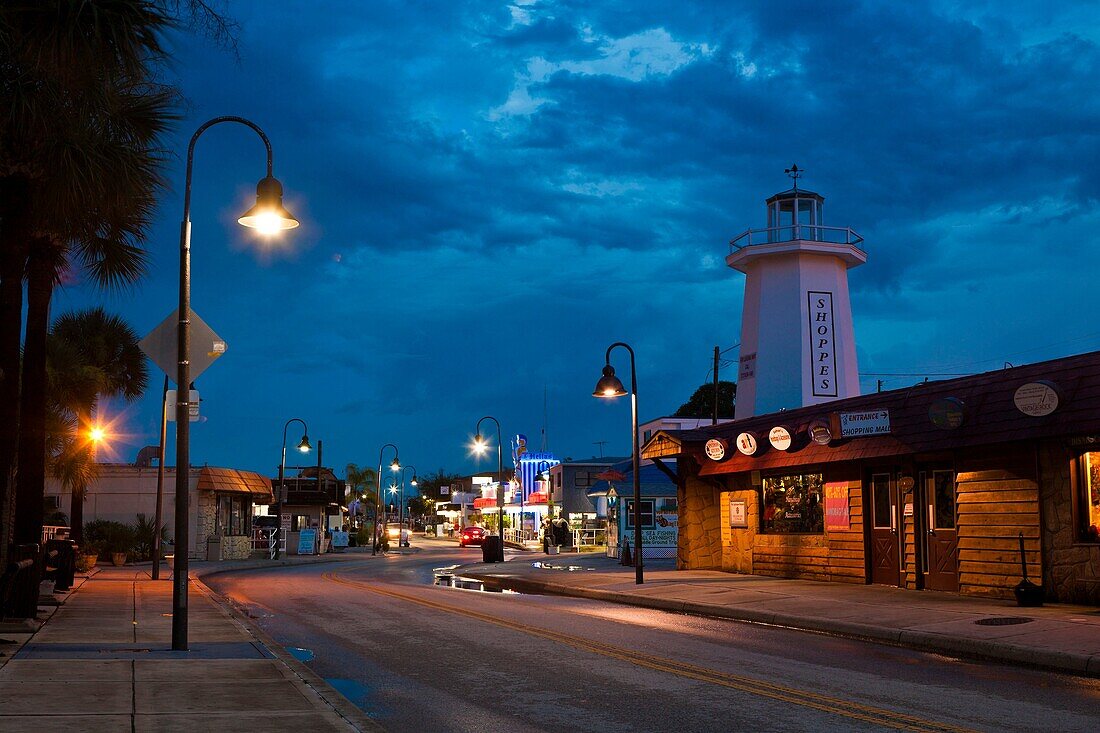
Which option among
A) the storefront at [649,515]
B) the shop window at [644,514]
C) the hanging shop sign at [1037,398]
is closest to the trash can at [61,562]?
the hanging shop sign at [1037,398]

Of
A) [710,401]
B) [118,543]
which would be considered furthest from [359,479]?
[118,543]

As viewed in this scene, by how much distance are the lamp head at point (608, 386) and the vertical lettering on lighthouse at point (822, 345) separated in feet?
48.0

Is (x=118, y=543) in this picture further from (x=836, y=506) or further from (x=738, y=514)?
(x=836, y=506)

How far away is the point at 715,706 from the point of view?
30.5 feet

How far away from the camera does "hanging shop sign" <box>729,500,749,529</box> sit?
29.2 metres

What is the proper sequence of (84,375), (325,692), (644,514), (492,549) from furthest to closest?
(644,514) → (492,549) → (84,375) → (325,692)

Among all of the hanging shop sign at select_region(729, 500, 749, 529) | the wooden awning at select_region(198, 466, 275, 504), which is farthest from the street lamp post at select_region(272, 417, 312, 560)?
the hanging shop sign at select_region(729, 500, 749, 529)

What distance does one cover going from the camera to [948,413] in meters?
Result: 19.9

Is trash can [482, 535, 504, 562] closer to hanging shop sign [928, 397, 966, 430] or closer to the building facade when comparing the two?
the building facade

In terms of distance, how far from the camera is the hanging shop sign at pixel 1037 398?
17.5 m

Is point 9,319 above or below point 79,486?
above

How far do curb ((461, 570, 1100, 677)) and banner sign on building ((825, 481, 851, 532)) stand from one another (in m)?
5.61

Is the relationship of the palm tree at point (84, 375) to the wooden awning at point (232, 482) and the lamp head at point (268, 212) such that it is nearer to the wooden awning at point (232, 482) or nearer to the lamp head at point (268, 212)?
the wooden awning at point (232, 482)

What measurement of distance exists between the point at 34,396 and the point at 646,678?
1193 centimetres
